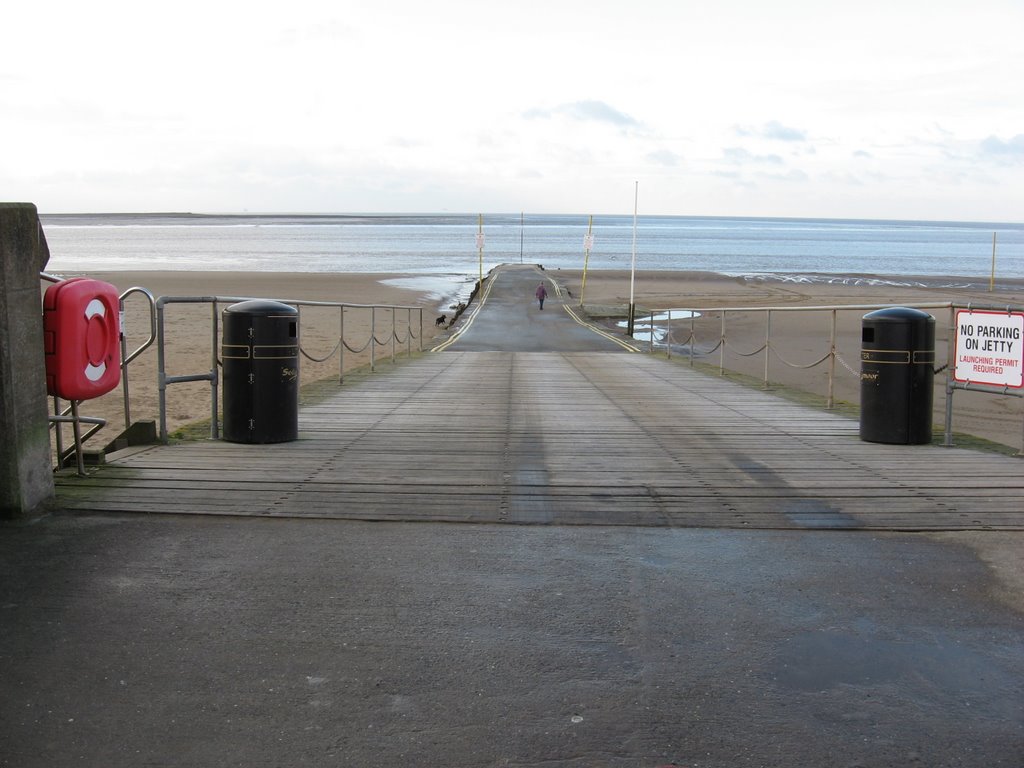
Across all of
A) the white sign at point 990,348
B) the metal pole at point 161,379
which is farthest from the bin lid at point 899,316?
the metal pole at point 161,379

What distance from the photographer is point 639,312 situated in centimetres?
3828

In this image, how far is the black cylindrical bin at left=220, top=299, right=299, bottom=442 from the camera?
8.18 m

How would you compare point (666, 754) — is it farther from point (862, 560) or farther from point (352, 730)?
point (862, 560)

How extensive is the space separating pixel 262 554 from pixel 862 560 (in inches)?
124

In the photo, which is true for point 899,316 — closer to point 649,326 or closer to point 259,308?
point 259,308

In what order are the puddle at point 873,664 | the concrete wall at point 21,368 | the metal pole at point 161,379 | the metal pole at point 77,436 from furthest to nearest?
the metal pole at point 161,379 → the metal pole at point 77,436 → the concrete wall at point 21,368 → the puddle at point 873,664

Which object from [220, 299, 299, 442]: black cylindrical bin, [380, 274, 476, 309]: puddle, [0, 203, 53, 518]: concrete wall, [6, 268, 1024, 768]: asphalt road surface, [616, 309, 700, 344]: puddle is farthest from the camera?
[380, 274, 476, 309]: puddle

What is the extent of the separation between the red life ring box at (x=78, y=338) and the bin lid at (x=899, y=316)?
6.03 m

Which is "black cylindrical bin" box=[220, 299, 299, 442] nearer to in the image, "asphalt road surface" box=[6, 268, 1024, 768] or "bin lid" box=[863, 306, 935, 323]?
"asphalt road surface" box=[6, 268, 1024, 768]

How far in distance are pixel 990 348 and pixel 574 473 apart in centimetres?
378

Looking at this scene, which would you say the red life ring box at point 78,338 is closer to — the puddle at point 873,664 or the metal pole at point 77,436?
the metal pole at point 77,436

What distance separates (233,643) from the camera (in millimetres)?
4164

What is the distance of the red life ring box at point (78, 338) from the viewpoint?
617 centimetres

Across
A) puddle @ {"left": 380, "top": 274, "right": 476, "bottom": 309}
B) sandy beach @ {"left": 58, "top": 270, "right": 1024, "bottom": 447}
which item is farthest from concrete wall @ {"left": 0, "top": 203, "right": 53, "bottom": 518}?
puddle @ {"left": 380, "top": 274, "right": 476, "bottom": 309}
